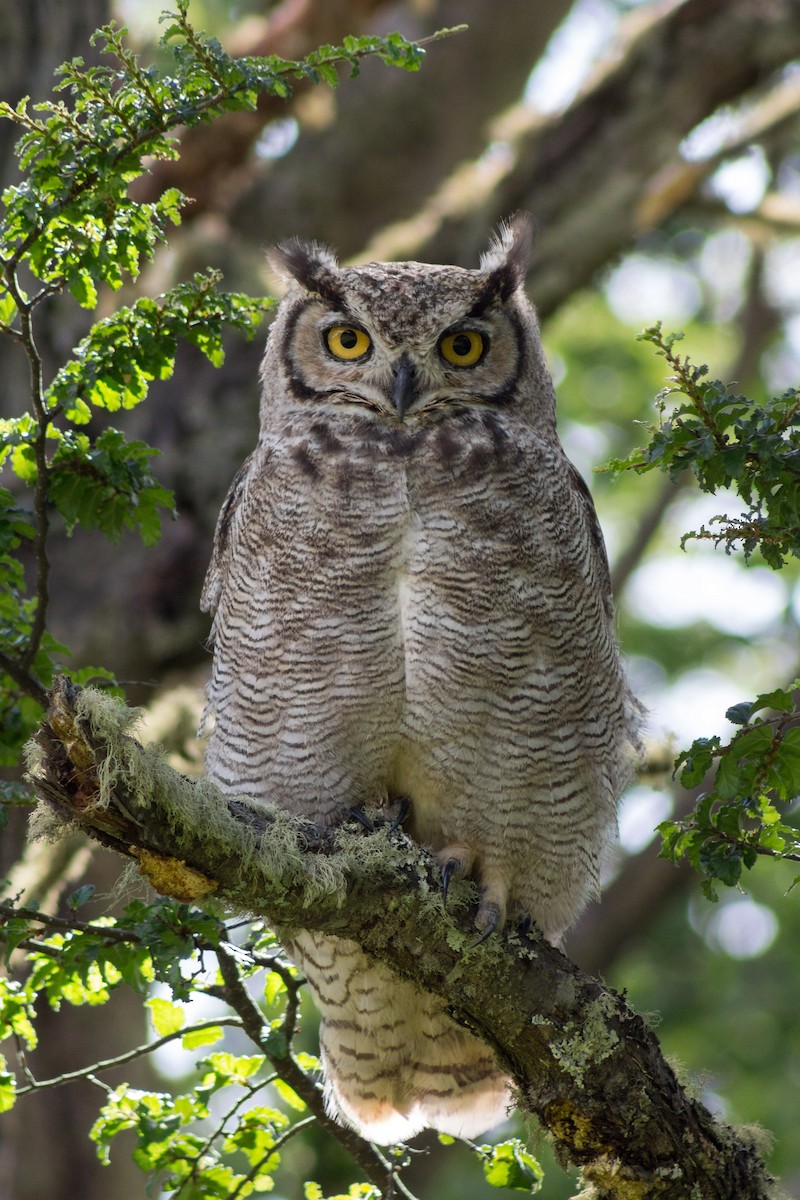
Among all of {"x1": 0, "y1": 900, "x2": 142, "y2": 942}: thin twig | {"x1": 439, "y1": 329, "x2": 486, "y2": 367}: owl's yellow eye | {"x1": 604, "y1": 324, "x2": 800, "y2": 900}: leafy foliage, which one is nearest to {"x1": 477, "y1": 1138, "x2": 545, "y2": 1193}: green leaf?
{"x1": 604, "y1": 324, "x2": 800, "y2": 900}: leafy foliage

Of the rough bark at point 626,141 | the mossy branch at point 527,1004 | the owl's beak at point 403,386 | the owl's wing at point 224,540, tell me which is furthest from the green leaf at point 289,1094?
the rough bark at point 626,141

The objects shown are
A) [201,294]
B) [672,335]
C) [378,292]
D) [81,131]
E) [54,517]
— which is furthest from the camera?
[54,517]

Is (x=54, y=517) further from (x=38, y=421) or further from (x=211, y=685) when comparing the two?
(x=38, y=421)

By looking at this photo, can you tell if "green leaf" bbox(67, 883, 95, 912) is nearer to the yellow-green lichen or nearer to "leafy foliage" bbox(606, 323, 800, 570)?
the yellow-green lichen

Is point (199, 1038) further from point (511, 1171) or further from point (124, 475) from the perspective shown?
point (124, 475)

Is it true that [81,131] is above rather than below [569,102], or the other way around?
below

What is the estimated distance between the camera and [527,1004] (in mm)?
2861

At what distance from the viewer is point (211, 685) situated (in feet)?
11.3

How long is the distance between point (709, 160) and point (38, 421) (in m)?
5.54

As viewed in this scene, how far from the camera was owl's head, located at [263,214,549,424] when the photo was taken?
330 cm

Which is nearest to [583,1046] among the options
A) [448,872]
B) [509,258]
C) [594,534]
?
[448,872]

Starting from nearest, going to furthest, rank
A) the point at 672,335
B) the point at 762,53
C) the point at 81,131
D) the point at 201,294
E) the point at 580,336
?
the point at 672,335 → the point at 81,131 → the point at 201,294 → the point at 762,53 → the point at 580,336

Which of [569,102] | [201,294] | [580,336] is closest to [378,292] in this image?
[201,294]

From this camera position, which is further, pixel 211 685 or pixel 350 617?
pixel 211 685
